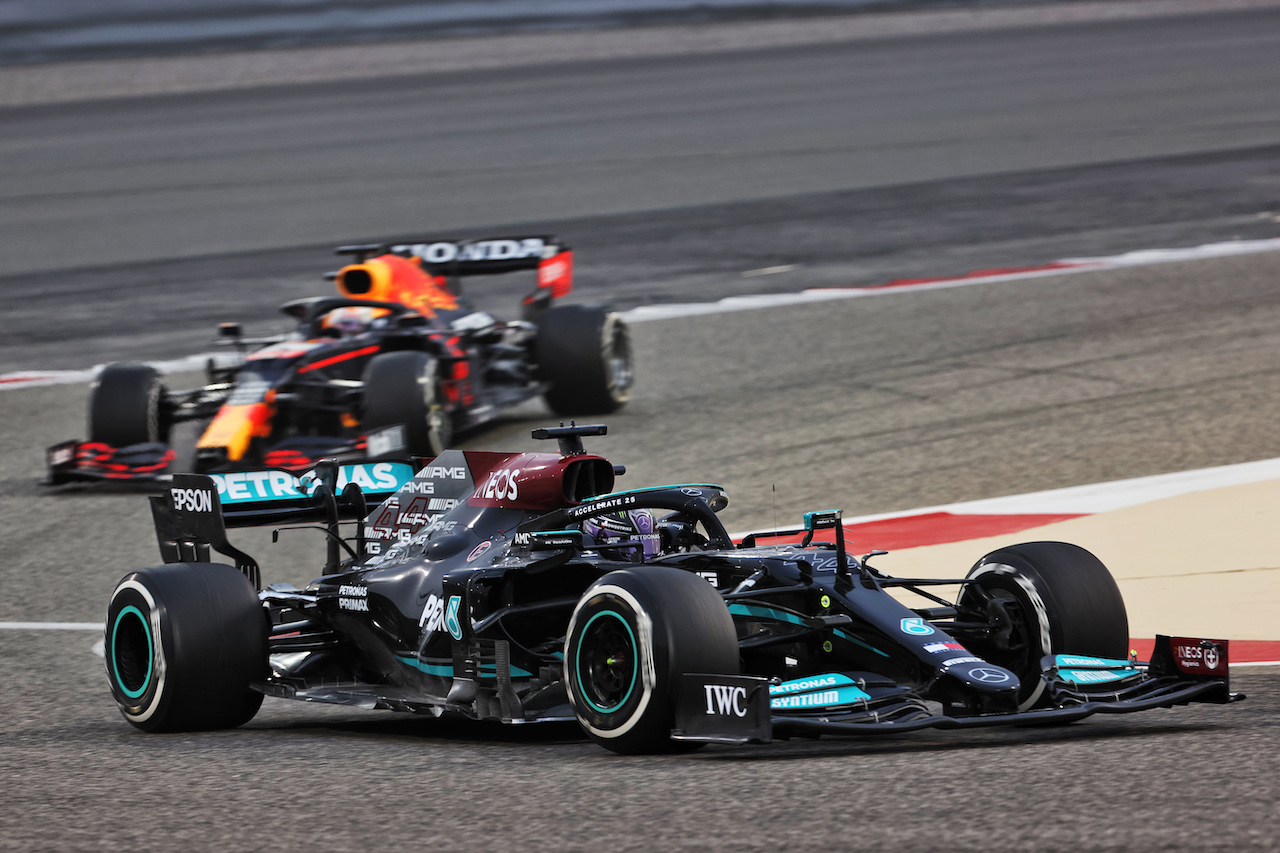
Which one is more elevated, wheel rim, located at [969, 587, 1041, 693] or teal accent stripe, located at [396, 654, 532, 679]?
wheel rim, located at [969, 587, 1041, 693]

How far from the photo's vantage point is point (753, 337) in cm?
1762

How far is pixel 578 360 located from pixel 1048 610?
8288mm

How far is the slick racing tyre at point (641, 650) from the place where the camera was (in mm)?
6238

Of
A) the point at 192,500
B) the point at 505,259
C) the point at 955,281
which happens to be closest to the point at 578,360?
the point at 505,259

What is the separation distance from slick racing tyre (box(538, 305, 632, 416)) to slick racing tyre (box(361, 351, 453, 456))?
1.97 m

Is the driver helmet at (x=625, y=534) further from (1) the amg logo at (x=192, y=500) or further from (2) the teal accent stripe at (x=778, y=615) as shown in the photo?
(1) the amg logo at (x=192, y=500)

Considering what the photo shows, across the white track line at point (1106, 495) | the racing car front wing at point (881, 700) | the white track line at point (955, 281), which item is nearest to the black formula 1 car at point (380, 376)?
the white track line at point (1106, 495)

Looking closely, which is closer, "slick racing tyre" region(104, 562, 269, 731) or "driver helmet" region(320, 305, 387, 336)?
"slick racing tyre" region(104, 562, 269, 731)

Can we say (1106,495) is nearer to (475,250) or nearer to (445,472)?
(445,472)

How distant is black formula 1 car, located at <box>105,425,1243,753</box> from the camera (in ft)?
20.9

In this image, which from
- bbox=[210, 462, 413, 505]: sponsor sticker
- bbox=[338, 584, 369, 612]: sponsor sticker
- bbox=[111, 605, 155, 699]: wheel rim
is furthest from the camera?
bbox=[210, 462, 413, 505]: sponsor sticker

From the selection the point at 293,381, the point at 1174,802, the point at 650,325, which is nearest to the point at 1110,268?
the point at 650,325

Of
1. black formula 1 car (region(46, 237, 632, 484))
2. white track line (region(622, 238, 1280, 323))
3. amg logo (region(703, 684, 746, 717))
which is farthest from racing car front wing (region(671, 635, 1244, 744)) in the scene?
white track line (region(622, 238, 1280, 323))

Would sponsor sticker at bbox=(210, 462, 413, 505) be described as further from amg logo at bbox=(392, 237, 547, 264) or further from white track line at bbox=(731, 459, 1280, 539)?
amg logo at bbox=(392, 237, 547, 264)
